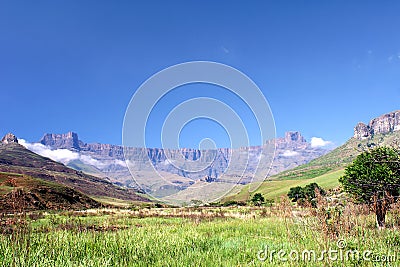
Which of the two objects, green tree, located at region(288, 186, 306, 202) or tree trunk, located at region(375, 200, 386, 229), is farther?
green tree, located at region(288, 186, 306, 202)

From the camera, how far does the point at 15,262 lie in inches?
167

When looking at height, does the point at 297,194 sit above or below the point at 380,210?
above

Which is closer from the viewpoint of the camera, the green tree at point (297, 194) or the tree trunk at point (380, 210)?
the tree trunk at point (380, 210)

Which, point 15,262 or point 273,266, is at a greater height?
point 15,262

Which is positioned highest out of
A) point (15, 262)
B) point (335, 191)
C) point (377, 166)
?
point (377, 166)

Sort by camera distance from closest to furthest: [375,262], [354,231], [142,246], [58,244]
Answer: [375,262]
[58,244]
[142,246]
[354,231]

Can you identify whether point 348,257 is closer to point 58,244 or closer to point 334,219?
point 334,219

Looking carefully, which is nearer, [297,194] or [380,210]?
[380,210]

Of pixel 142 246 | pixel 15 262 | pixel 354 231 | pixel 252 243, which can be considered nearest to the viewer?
pixel 15 262

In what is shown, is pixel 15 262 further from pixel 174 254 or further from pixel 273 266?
pixel 273 266

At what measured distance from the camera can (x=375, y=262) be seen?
18.7 feet

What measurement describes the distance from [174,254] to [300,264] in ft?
8.43

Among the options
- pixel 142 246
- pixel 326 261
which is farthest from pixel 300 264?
pixel 142 246

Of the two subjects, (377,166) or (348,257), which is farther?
(377,166)
